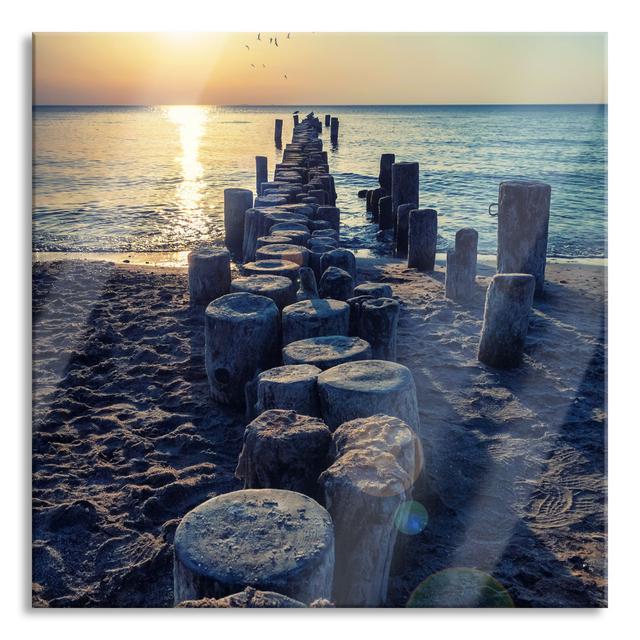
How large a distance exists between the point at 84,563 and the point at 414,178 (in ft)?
27.8

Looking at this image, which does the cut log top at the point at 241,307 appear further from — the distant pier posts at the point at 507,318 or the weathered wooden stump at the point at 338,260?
the distant pier posts at the point at 507,318

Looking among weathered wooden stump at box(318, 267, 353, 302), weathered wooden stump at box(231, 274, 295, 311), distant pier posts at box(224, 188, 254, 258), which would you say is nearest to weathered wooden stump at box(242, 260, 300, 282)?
weathered wooden stump at box(231, 274, 295, 311)

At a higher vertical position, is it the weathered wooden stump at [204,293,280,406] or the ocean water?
the ocean water

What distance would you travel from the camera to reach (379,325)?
4.34m

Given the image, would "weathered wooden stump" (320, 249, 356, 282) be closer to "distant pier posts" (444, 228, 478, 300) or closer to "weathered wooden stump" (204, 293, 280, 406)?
"distant pier posts" (444, 228, 478, 300)


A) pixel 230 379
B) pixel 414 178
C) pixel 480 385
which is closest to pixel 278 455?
pixel 230 379

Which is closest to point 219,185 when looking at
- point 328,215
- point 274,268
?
point 328,215

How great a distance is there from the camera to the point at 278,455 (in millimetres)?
2633

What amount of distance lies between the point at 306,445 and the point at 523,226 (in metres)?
4.54

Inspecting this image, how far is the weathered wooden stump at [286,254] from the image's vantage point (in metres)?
5.61

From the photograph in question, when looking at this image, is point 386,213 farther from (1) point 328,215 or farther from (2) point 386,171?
(1) point 328,215

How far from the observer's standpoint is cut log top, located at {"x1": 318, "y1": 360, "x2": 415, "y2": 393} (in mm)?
2988

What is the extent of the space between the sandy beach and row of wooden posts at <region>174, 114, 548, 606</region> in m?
0.29

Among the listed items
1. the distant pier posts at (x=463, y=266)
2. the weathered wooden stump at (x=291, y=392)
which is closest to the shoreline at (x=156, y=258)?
the distant pier posts at (x=463, y=266)
